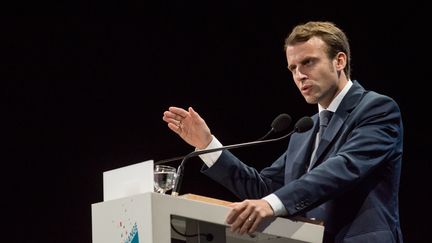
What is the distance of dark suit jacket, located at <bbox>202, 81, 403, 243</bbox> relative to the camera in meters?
2.03

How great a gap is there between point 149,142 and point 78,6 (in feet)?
3.25

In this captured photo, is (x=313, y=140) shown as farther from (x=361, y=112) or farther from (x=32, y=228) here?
(x=32, y=228)

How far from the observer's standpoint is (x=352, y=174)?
2.07 meters

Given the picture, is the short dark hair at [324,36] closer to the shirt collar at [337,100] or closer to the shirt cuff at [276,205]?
the shirt collar at [337,100]

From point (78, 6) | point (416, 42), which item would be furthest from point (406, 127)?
point (78, 6)

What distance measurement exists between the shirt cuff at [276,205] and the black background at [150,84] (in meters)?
2.64

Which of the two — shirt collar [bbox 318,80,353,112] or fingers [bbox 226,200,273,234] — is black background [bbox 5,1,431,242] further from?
fingers [bbox 226,200,273,234]

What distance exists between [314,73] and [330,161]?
0.48 meters

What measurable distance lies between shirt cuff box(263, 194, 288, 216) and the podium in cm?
2

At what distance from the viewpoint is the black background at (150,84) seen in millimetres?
4504

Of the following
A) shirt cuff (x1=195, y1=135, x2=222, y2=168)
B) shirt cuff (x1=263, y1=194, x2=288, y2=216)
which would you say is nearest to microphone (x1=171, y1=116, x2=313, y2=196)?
shirt cuff (x1=195, y1=135, x2=222, y2=168)

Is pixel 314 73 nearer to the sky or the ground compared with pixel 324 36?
nearer to the ground

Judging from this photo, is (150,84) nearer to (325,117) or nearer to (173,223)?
(325,117)

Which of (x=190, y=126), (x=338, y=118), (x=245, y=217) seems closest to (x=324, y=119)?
(x=338, y=118)
